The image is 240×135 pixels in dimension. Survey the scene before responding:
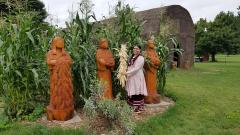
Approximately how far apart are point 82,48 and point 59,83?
105 centimetres

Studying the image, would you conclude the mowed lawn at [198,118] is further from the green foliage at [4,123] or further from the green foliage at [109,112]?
the green foliage at [4,123]

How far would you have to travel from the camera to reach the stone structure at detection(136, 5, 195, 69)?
61.1 feet

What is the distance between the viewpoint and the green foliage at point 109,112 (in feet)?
16.0

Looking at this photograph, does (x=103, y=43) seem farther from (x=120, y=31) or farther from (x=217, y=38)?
(x=217, y=38)

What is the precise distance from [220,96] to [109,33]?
4338 millimetres

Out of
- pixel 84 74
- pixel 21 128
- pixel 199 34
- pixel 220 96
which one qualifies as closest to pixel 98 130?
pixel 21 128

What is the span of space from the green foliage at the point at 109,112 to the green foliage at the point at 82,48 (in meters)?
2.09

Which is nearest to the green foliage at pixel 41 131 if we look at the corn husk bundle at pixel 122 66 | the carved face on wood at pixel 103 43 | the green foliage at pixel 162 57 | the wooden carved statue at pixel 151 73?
the corn husk bundle at pixel 122 66

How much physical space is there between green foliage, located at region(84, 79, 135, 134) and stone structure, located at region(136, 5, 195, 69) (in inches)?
533

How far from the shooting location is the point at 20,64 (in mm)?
6875

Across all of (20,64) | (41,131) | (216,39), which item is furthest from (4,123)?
(216,39)

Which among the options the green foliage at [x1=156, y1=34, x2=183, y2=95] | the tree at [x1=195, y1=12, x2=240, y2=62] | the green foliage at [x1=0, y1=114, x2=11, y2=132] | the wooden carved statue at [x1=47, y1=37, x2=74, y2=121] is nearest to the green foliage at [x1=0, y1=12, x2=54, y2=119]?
the green foliage at [x1=0, y1=114, x2=11, y2=132]

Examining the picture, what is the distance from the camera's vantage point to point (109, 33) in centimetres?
812

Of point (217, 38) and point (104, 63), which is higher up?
point (217, 38)
